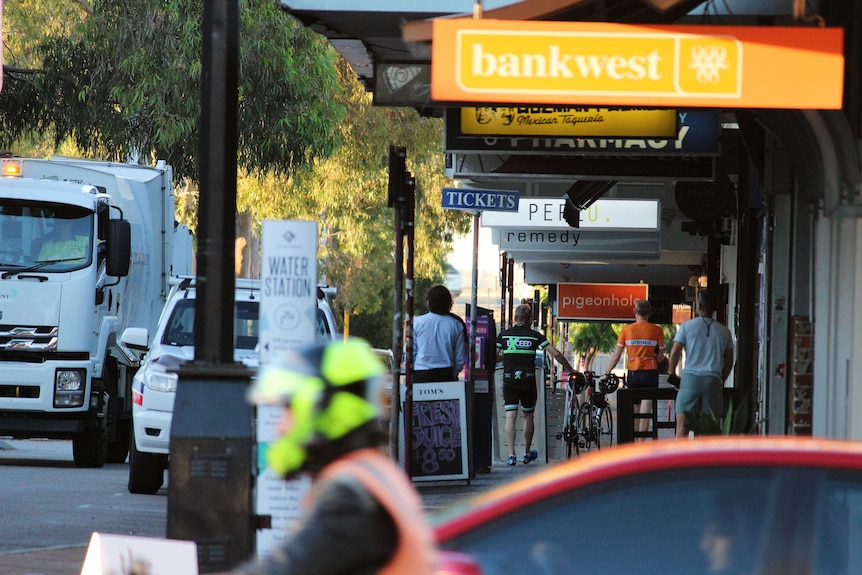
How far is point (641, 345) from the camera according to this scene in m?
16.8

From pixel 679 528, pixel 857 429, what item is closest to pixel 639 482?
pixel 679 528

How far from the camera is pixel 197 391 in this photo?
7227 mm

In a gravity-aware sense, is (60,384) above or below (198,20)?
below

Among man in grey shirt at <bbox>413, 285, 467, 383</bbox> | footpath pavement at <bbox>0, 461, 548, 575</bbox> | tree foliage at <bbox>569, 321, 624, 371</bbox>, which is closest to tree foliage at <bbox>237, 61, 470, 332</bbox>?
footpath pavement at <bbox>0, 461, 548, 575</bbox>

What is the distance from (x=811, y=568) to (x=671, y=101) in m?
2.98

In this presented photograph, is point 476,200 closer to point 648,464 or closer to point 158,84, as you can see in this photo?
point 158,84

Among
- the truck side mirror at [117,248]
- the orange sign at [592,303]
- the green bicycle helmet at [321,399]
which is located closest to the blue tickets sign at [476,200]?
the truck side mirror at [117,248]

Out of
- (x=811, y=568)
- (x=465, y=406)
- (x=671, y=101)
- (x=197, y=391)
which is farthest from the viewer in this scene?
(x=465, y=406)

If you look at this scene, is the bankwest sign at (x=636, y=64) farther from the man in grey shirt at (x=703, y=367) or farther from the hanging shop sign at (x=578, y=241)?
the hanging shop sign at (x=578, y=241)

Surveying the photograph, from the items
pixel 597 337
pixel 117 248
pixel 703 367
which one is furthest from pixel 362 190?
pixel 597 337

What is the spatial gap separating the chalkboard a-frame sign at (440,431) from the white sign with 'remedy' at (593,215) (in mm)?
3625

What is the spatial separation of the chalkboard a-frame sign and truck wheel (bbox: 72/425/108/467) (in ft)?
15.6

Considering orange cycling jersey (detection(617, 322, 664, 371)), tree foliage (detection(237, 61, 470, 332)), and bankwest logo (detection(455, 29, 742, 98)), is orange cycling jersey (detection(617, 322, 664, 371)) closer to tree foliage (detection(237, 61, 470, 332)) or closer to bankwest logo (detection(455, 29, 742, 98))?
bankwest logo (detection(455, 29, 742, 98))

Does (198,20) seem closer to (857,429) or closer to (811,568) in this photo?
(857,429)
